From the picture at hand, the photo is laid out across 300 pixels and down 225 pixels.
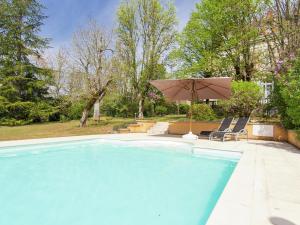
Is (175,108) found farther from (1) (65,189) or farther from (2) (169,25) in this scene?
(1) (65,189)

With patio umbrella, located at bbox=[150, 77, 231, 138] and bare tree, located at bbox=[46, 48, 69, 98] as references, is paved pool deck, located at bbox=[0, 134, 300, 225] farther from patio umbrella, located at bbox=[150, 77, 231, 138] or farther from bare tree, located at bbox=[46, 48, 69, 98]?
bare tree, located at bbox=[46, 48, 69, 98]

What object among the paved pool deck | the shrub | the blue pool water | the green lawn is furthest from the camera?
the shrub

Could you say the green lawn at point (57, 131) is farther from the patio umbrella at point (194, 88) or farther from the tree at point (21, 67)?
the tree at point (21, 67)

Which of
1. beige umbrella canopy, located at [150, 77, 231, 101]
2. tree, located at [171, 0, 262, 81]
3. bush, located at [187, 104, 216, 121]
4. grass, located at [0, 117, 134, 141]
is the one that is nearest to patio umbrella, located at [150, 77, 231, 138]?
beige umbrella canopy, located at [150, 77, 231, 101]

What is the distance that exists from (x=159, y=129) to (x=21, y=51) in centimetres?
1822

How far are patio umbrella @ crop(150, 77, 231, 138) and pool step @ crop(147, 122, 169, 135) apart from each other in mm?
2863

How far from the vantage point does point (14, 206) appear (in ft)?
16.7

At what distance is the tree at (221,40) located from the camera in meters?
20.2

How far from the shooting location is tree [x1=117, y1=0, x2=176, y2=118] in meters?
25.8

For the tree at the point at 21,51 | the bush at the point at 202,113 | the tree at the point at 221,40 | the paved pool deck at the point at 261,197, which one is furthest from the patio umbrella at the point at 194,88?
the tree at the point at 21,51

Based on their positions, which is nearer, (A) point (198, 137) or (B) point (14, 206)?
(B) point (14, 206)

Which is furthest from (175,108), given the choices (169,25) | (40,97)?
(40,97)

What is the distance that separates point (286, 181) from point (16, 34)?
28376mm

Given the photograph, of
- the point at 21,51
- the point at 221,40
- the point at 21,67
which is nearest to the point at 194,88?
the point at 221,40
